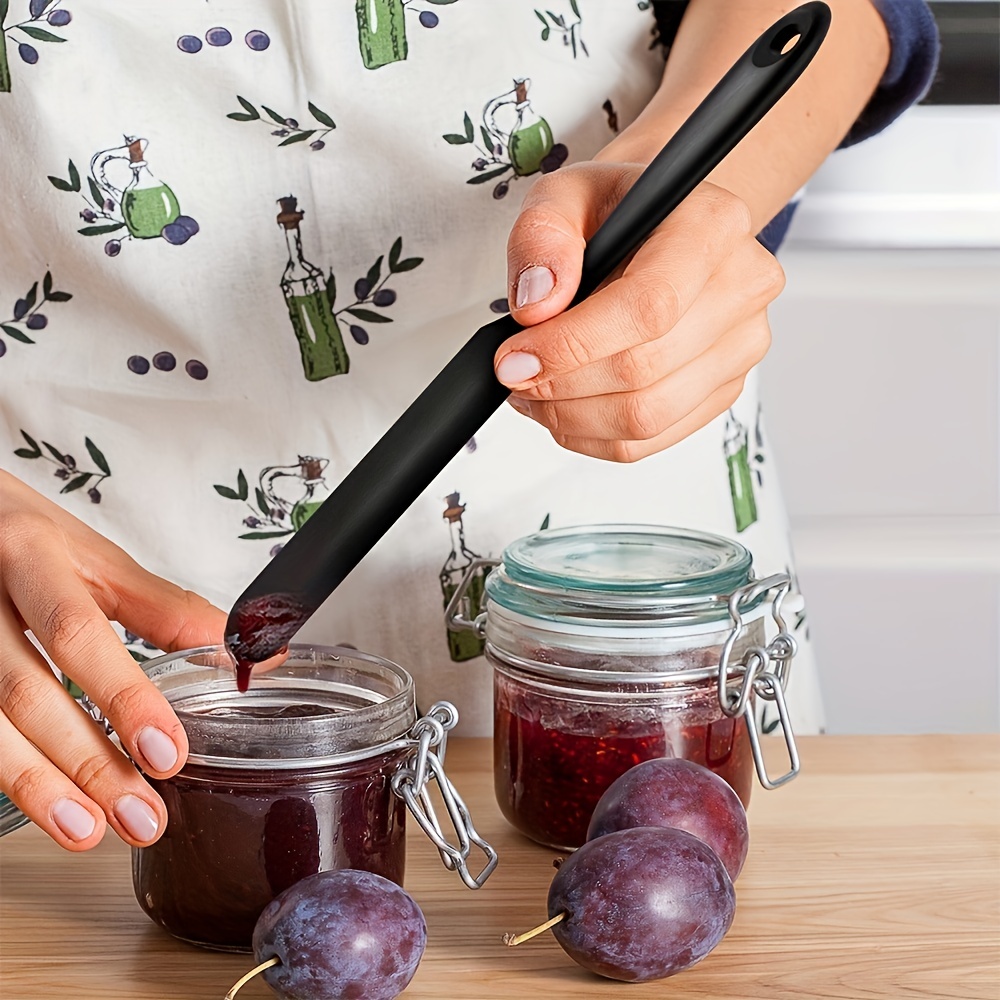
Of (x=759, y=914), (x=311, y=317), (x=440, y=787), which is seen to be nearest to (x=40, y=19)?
(x=311, y=317)

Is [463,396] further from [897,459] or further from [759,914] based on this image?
[897,459]

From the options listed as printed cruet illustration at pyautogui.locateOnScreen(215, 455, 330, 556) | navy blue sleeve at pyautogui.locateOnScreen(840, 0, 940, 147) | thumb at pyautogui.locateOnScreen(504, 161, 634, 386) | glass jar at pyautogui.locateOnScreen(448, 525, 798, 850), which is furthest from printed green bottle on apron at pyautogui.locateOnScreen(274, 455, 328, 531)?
navy blue sleeve at pyautogui.locateOnScreen(840, 0, 940, 147)

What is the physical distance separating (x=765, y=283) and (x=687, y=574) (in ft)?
0.50

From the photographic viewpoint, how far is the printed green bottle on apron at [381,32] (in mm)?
787

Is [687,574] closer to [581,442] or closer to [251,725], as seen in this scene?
[581,442]

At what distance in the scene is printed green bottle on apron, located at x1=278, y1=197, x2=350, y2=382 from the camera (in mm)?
816

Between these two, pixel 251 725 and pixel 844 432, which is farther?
pixel 844 432

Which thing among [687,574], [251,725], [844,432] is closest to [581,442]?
[687,574]

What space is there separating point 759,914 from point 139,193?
21.7 inches

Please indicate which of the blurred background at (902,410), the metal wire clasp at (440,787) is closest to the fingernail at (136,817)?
the metal wire clasp at (440,787)

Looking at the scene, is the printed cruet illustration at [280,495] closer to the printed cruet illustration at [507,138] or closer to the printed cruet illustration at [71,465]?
the printed cruet illustration at [71,465]

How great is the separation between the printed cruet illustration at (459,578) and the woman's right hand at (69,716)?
0.29 metres

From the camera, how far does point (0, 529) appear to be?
0.61m

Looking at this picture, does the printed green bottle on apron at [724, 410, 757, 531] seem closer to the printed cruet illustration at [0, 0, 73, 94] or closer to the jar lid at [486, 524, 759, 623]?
the jar lid at [486, 524, 759, 623]
